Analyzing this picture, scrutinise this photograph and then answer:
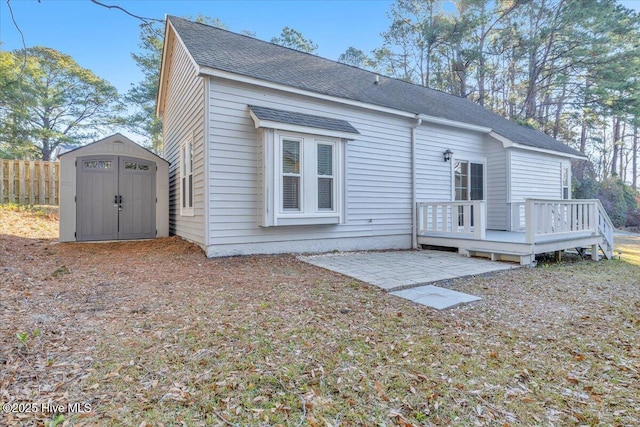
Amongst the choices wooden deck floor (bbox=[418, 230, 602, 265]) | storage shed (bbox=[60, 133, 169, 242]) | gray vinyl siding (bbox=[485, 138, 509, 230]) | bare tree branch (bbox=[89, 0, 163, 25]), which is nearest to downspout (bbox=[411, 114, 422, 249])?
wooden deck floor (bbox=[418, 230, 602, 265])

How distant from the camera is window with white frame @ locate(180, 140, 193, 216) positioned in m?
7.60

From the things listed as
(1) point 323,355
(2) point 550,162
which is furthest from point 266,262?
(2) point 550,162

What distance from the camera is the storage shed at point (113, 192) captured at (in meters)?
8.16

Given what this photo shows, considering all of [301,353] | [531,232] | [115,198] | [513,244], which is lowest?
[301,353]

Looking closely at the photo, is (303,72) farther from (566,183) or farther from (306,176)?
(566,183)

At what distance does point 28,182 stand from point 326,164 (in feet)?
37.5

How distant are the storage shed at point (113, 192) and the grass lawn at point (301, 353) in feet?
12.4

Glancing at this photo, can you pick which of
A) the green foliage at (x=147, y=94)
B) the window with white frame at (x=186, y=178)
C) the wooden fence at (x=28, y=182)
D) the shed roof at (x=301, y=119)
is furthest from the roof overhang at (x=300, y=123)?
the green foliage at (x=147, y=94)

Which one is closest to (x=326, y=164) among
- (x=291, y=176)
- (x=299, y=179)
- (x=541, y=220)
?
(x=299, y=179)

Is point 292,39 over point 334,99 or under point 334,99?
over

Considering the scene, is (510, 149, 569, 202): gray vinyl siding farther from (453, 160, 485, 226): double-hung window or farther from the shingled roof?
(453, 160, 485, 226): double-hung window

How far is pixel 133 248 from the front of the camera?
7422 mm

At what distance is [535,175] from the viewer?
11.4m

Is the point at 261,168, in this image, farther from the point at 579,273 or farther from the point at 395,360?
the point at 579,273
